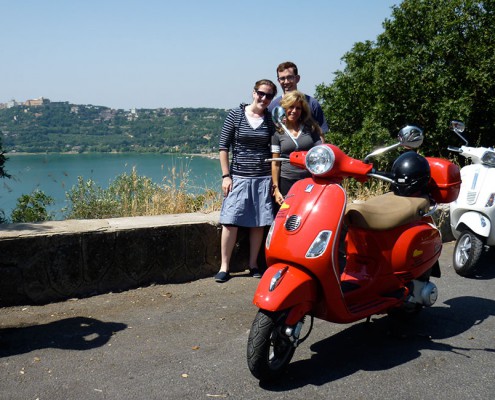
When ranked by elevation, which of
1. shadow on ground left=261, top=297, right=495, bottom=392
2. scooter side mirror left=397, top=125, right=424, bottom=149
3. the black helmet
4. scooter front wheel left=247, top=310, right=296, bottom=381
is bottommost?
shadow on ground left=261, top=297, right=495, bottom=392

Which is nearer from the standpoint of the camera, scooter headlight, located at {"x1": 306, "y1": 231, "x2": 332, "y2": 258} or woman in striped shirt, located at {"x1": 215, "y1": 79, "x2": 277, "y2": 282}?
scooter headlight, located at {"x1": 306, "y1": 231, "x2": 332, "y2": 258}

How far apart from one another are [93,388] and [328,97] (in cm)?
1159

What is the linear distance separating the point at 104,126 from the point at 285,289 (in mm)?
13469

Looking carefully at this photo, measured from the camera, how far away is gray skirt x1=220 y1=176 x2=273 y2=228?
561 cm

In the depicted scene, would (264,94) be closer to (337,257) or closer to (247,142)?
(247,142)

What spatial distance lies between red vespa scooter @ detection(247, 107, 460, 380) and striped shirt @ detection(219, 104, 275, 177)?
1463 millimetres

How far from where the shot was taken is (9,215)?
7.33 metres

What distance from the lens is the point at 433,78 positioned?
12133mm

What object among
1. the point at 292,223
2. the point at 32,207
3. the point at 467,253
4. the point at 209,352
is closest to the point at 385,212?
the point at 292,223

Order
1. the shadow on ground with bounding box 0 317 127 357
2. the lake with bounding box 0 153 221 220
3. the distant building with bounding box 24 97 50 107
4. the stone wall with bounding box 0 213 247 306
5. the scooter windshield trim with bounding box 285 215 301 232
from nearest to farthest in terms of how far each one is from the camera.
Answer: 1. the scooter windshield trim with bounding box 285 215 301 232
2. the shadow on ground with bounding box 0 317 127 357
3. the stone wall with bounding box 0 213 247 306
4. the lake with bounding box 0 153 221 220
5. the distant building with bounding box 24 97 50 107

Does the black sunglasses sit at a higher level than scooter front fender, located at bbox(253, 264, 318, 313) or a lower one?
higher

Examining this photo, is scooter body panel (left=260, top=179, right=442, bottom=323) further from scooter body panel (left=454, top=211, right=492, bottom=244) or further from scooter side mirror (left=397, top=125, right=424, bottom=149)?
scooter body panel (left=454, top=211, right=492, bottom=244)

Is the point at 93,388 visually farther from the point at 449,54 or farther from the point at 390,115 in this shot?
the point at 449,54

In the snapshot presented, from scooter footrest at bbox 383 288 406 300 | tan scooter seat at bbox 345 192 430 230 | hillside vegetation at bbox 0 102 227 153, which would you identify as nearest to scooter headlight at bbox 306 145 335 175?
tan scooter seat at bbox 345 192 430 230
